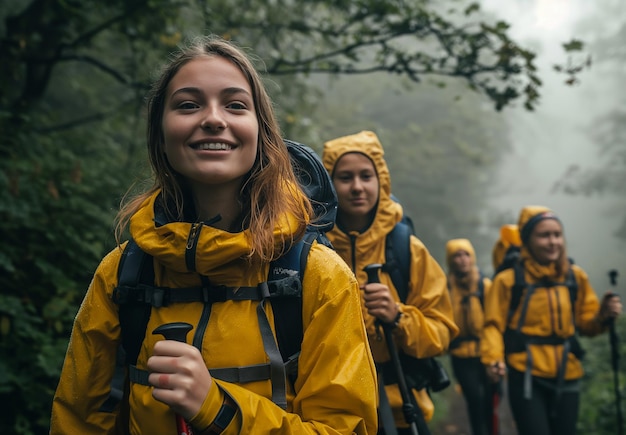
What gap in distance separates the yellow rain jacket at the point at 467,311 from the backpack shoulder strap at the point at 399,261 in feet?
12.3

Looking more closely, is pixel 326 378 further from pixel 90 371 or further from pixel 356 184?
pixel 356 184

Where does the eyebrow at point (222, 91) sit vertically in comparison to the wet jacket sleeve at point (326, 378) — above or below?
above

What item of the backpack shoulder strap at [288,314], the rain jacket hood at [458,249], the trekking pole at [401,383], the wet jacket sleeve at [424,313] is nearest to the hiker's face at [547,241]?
the rain jacket hood at [458,249]

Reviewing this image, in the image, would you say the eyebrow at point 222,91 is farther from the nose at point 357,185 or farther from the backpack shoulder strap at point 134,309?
the nose at point 357,185

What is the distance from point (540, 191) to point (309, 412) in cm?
9583

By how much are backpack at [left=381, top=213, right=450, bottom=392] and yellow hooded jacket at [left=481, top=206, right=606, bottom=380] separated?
200cm

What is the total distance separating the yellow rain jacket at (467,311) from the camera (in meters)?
6.89

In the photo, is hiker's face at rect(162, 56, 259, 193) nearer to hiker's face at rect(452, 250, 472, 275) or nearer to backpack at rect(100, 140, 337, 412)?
backpack at rect(100, 140, 337, 412)

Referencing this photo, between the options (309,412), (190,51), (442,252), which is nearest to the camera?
(309,412)

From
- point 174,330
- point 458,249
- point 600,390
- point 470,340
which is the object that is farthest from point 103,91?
point 600,390

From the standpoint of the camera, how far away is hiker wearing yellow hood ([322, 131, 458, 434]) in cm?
314

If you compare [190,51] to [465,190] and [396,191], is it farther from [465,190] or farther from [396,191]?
[465,190]

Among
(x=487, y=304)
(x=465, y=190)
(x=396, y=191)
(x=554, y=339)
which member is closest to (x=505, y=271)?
(x=487, y=304)

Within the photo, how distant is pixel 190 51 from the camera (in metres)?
1.91
